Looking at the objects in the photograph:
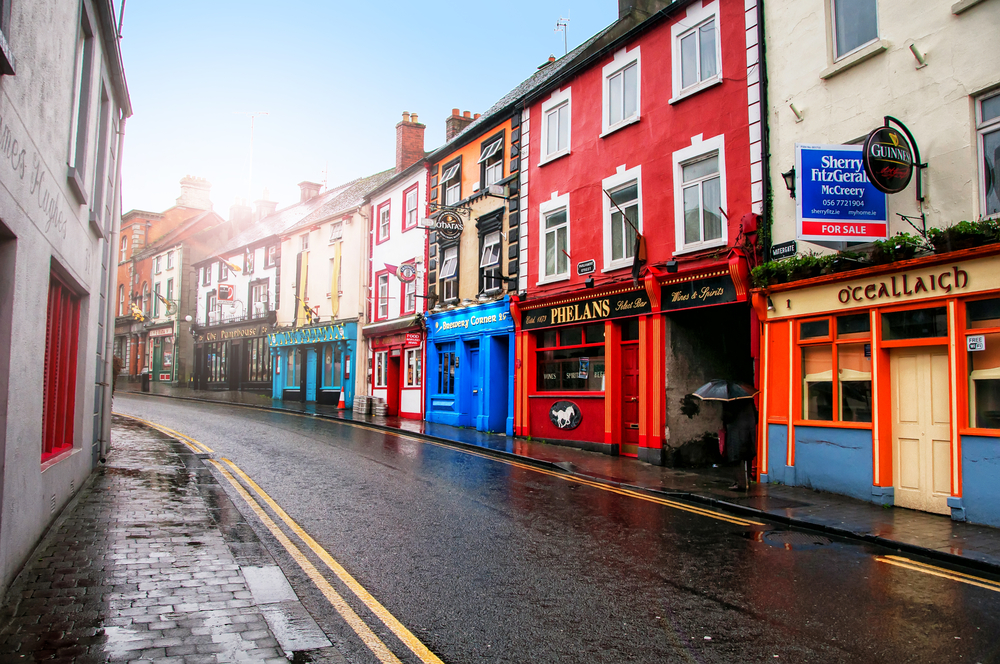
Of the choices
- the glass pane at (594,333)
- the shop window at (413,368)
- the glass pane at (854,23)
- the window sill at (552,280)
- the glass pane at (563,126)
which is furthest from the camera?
the shop window at (413,368)

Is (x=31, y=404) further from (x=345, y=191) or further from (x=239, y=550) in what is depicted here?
(x=345, y=191)

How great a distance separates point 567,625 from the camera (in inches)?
190

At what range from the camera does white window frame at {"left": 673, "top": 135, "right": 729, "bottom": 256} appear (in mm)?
13117

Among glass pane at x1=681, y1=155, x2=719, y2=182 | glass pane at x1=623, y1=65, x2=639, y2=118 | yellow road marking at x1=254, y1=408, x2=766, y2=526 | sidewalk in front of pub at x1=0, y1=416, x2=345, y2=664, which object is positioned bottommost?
yellow road marking at x1=254, y1=408, x2=766, y2=526

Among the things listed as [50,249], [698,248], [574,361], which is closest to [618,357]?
[574,361]

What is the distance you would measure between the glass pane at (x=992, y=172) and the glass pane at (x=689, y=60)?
246 inches

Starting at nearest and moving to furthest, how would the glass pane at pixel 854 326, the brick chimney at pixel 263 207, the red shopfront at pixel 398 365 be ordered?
the glass pane at pixel 854 326, the red shopfront at pixel 398 365, the brick chimney at pixel 263 207

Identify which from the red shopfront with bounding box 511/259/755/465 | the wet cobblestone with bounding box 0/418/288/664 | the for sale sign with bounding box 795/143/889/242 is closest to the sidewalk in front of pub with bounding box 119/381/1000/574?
the red shopfront with bounding box 511/259/755/465

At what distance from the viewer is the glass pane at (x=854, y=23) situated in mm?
10680

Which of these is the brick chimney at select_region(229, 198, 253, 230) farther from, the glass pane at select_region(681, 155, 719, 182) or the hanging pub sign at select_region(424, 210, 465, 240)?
the glass pane at select_region(681, 155, 719, 182)

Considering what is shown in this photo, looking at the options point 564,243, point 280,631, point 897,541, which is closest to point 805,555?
point 897,541

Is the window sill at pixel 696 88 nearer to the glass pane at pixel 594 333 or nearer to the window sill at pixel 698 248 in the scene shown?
the window sill at pixel 698 248

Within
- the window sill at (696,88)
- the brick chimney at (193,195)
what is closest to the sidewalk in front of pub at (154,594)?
the window sill at (696,88)

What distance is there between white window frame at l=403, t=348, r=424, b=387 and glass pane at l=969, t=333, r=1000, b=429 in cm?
1823
